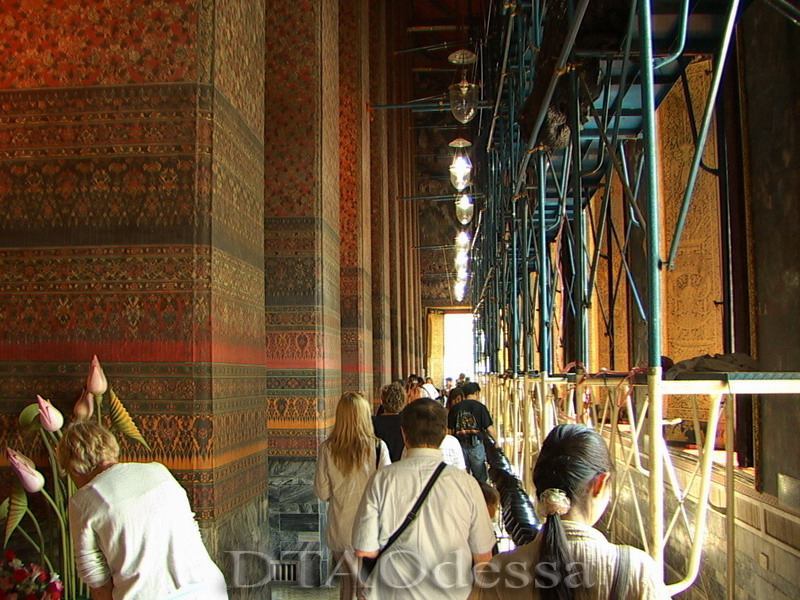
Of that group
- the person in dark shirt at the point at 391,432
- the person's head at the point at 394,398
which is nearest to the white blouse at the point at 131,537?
the person in dark shirt at the point at 391,432

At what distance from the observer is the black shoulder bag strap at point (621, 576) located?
1.68m

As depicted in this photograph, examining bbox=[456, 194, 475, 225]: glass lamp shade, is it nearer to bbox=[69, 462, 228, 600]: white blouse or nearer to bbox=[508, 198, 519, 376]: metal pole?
bbox=[508, 198, 519, 376]: metal pole

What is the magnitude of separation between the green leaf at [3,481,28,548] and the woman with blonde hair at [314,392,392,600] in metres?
1.34

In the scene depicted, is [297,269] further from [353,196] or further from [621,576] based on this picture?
[621,576]

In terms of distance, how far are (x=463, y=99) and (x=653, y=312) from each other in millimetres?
7366

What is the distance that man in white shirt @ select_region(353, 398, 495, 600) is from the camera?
107 inches

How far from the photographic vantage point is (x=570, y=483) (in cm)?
181

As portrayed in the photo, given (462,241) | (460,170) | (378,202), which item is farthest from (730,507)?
(462,241)

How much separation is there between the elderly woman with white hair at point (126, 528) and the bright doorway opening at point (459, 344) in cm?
2851

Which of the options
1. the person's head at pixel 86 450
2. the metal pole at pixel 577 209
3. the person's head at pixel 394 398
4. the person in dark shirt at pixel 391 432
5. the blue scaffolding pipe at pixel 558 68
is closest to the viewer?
the person's head at pixel 86 450

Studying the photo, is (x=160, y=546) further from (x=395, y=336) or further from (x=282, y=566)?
(x=395, y=336)

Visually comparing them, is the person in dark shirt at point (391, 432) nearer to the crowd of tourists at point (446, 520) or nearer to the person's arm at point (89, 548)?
the crowd of tourists at point (446, 520)

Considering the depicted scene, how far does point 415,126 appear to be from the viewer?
25609mm

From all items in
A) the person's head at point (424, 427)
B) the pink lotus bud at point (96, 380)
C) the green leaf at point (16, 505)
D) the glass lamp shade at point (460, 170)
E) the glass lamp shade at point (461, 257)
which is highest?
the glass lamp shade at point (460, 170)
